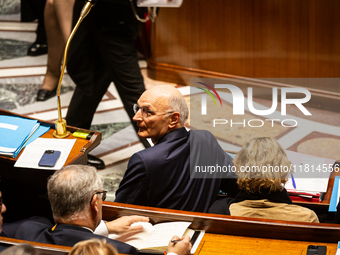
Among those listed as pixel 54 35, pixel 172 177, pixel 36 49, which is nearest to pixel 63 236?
pixel 172 177

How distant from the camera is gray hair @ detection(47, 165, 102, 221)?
5.42ft

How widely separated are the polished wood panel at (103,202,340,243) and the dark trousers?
158 centimetres

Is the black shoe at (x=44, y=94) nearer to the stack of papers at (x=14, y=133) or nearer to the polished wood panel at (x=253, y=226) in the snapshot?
the stack of papers at (x=14, y=133)

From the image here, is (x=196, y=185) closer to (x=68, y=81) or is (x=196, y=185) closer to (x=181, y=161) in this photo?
(x=181, y=161)

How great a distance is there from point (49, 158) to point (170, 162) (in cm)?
59

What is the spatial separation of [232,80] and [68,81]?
70.6 inches

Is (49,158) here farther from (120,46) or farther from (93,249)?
(120,46)

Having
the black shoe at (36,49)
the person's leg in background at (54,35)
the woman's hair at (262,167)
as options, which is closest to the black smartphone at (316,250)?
the woman's hair at (262,167)

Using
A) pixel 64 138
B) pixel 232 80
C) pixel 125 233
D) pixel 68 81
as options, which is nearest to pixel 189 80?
pixel 232 80

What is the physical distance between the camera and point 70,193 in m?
1.65

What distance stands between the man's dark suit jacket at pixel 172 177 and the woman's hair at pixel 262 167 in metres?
0.22

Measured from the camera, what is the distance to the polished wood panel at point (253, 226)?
1.65 metres

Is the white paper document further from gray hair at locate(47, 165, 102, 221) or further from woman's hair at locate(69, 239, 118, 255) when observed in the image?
woman's hair at locate(69, 239, 118, 255)

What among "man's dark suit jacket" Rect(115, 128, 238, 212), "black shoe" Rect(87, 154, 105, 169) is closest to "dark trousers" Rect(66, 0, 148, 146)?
"black shoe" Rect(87, 154, 105, 169)
